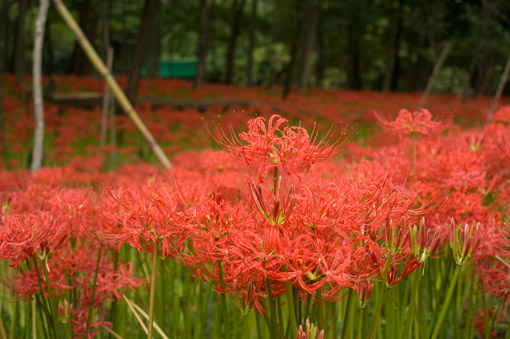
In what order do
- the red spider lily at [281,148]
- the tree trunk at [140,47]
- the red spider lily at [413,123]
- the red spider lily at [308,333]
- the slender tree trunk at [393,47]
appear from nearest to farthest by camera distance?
the red spider lily at [308,333] → the red spider lily at [281,148] → the red spider lily at [413,123] → the tree trunk at [140,47] → the slender tree trunk at [393,47]

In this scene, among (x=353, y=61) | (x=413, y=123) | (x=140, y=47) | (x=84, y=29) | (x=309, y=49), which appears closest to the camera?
(x=413, y=123)

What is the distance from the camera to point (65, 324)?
146 cm

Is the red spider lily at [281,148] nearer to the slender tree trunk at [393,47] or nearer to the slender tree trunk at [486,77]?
the slender tree trunk at [486,77]

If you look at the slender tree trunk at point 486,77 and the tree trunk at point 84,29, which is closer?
the slender tree trunk at point 486,77

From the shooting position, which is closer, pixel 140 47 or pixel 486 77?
pixel 486 77

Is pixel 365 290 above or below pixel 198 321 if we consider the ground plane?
above

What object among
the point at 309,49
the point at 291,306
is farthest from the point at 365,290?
the point at 309,49

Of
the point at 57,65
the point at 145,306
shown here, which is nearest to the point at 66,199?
the point at 145,306

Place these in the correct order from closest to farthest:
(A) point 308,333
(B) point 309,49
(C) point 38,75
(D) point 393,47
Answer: (A) point 308,333, (C) point 38,75, (B) point 309,49, (D) point 393,47

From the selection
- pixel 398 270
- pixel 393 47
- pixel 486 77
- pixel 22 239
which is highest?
pixel 393 47

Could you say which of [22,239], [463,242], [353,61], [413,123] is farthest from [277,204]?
[353,61]

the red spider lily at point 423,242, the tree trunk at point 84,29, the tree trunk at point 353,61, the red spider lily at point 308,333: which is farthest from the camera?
the tree trunk at point 353,61

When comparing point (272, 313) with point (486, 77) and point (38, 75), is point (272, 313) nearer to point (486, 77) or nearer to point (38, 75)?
point (38, 75)

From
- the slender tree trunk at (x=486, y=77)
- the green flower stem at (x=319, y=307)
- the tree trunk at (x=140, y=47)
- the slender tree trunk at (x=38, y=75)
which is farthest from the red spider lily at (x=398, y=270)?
the tree trunk at (x=140, y=47)
